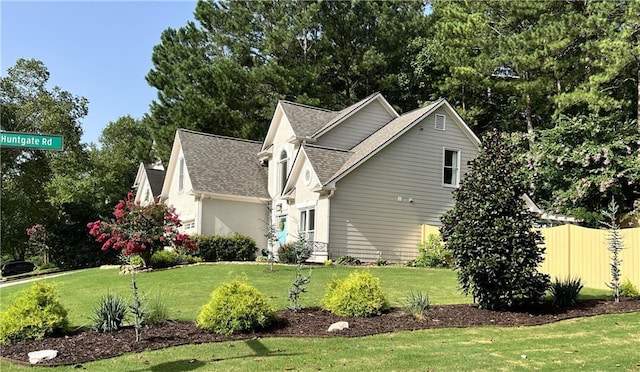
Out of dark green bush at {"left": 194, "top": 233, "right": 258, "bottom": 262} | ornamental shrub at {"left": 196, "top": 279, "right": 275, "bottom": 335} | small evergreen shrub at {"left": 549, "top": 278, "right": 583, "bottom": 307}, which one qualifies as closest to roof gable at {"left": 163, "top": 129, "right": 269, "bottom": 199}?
dark green bush at {"left": 194, "top": 233, "right": 258, "bottom": 262}

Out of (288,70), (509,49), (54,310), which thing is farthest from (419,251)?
(288,70)

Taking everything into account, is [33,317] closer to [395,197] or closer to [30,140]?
[30,140]

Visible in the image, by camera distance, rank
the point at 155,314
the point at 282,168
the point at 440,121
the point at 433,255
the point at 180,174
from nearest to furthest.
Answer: the point at 155,314 → the point at 433,255 → the point at 440,121 → the point at 282,168 → the point at 180,174

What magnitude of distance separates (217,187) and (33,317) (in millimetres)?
17283

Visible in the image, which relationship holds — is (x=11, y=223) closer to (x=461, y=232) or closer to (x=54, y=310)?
(x=54, y=310)

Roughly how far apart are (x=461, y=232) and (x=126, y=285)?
34.8 feet

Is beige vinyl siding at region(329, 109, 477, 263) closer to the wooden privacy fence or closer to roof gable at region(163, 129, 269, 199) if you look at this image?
roof gable at region(163, 129, 269, 199)

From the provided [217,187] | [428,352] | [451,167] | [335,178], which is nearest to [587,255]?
[428,352]

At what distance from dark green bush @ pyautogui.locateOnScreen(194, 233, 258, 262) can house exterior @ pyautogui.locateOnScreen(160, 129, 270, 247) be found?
2.99 meters

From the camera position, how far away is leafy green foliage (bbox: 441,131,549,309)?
10.2 m

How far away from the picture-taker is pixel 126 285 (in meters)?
16.5

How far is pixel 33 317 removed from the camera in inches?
347

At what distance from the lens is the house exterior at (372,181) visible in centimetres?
2167

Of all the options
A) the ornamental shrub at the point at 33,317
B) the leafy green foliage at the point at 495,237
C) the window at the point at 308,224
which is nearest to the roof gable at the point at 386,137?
the window at the point at 308,224
